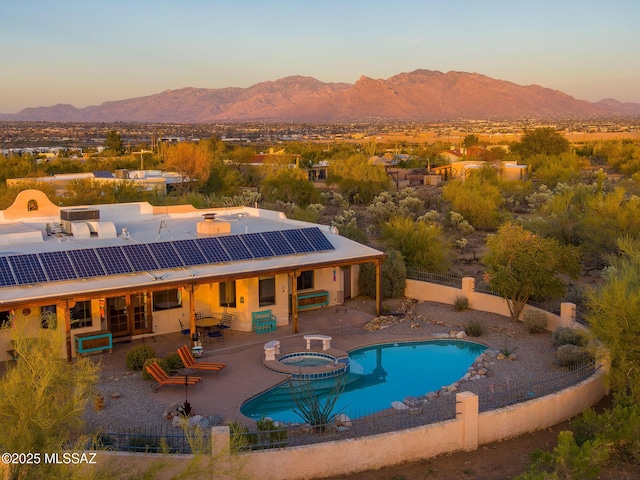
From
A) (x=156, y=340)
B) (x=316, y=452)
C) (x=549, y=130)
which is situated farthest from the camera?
(x=549, y=130)

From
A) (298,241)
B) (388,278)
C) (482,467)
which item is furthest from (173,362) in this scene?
(388,278)

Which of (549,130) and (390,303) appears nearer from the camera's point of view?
(390,303)

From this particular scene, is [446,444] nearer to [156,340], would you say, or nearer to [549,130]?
[156,340]

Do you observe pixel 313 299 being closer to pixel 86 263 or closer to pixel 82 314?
pixel 82 314

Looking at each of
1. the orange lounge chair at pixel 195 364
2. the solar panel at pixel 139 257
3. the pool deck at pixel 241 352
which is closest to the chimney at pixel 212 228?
the solar panel at pixel 139 257

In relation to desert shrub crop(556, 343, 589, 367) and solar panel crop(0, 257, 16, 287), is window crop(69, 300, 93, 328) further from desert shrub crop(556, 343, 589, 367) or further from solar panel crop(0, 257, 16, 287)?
desert shrub crop(556, 343, 589, 367)

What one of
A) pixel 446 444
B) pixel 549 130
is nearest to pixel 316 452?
pixel 446 444

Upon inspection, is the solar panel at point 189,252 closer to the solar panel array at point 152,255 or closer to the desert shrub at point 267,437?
the solar panel array at point 152,255
